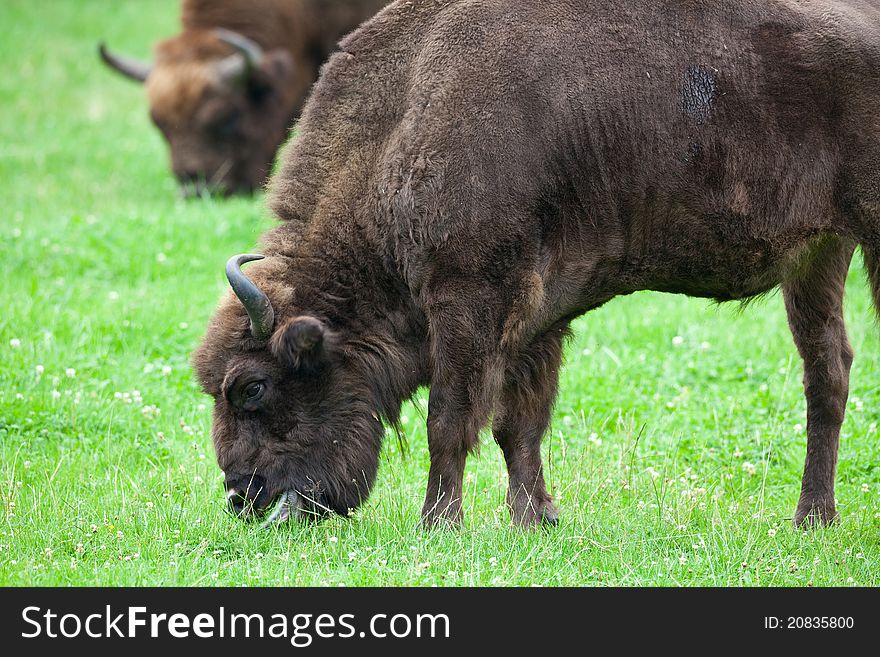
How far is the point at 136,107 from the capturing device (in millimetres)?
18281

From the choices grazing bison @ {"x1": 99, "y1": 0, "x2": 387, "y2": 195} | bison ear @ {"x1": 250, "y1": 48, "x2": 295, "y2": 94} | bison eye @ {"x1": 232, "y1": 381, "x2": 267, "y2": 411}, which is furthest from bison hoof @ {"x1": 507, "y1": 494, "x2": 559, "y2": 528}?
bison ear @ {"x1": 250, "y1": 48, "x2": 295, "y2": 94}

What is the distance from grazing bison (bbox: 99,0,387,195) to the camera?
13594 mm

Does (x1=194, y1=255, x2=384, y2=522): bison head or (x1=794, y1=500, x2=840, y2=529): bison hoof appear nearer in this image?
(x1=194, y1=255, x2=384, y2=522): bison head

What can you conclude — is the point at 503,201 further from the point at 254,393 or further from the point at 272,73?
the point at 272,73

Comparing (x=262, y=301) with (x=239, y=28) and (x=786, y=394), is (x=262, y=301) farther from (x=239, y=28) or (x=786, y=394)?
(x=239, y=28)

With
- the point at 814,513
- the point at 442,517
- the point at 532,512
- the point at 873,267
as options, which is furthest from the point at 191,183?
the point at 873,267

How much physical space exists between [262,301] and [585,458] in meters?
2.26

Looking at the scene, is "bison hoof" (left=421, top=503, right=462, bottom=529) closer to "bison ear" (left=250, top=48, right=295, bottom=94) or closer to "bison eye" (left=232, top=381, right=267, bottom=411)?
"bison eye" (left=232, top=381, right=267, bottom=411)

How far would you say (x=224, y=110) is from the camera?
44.9 ft

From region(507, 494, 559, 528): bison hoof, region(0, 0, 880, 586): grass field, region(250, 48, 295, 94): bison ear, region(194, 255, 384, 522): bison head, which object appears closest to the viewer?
region(0, 0, 880, 586): grass field

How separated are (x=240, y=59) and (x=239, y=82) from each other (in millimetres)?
265

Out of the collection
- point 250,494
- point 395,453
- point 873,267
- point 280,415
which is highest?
point 873,267

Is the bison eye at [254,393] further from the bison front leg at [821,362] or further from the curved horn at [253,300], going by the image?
the bison front leg at [821,362]

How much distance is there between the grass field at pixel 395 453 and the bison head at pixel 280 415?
20 cm
